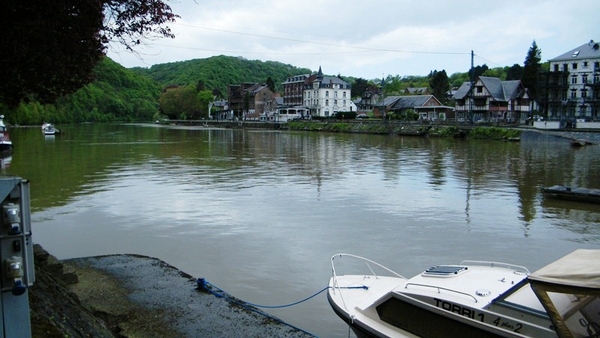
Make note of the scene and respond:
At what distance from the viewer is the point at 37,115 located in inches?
4911

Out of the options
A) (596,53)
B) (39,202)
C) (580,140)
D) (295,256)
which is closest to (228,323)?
(295,256)

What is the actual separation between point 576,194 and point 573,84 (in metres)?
66.5

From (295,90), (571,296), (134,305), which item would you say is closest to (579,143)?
(571,296)

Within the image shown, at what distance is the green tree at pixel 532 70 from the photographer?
308 feet

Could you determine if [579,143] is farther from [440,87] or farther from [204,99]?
[204,99]

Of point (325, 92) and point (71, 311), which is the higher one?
point (325, 92)

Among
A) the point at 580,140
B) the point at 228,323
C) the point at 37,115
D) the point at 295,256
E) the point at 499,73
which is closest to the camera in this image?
the point at 228,323

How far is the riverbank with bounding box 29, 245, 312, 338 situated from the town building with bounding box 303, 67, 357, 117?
383 ft

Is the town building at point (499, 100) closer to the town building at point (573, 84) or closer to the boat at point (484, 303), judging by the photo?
the town building at point (573, 84)

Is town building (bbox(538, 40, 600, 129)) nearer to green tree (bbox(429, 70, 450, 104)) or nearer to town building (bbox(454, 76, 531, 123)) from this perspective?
town building (bbox(454, 76, 531, 123))

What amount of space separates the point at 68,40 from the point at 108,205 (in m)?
10.7

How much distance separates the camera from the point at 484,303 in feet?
20.4

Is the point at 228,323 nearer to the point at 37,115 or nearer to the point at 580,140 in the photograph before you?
the point at 580,140

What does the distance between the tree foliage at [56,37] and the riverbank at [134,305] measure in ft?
11.6
